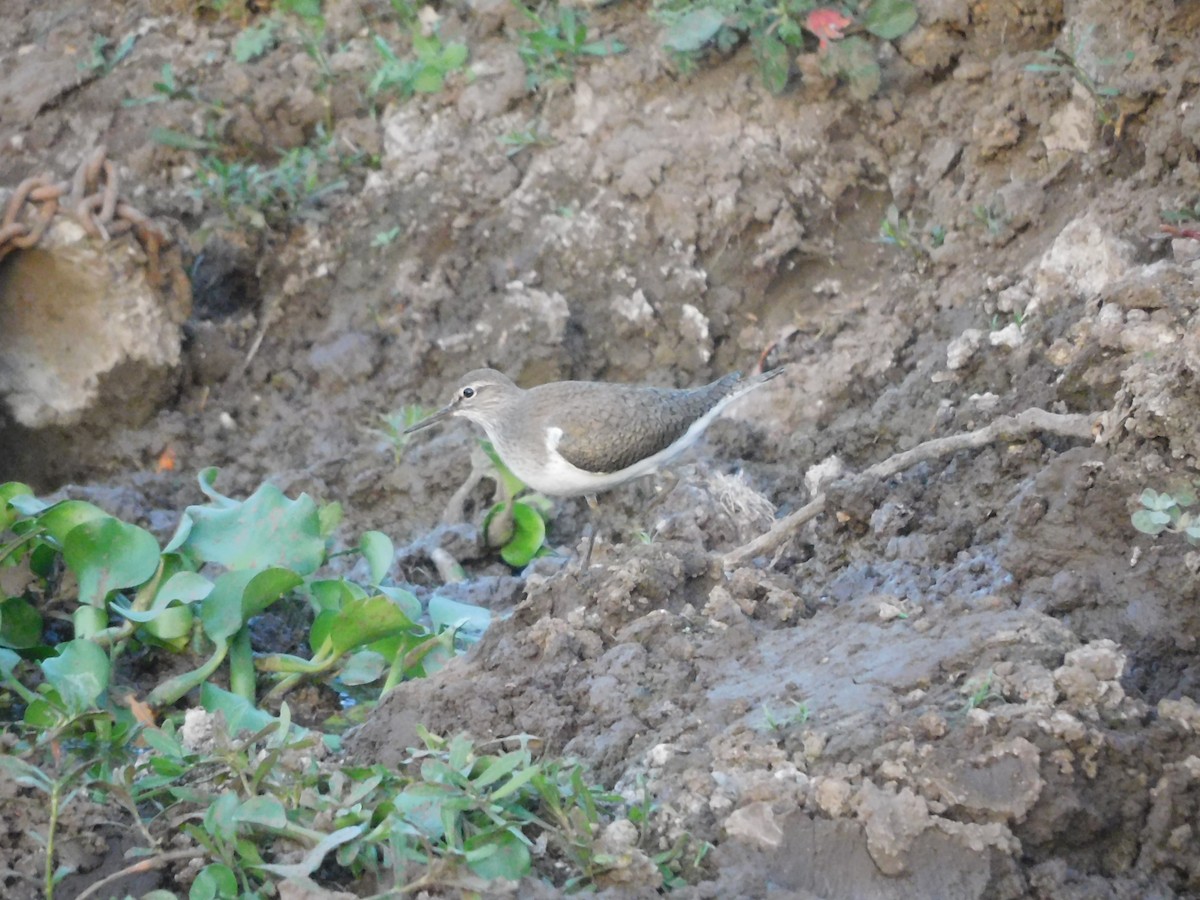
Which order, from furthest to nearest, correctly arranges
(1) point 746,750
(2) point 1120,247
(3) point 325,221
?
(3) point 325,221, (2) point 1120,247, (1) point 746,750

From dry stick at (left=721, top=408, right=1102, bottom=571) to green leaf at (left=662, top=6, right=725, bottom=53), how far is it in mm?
2761

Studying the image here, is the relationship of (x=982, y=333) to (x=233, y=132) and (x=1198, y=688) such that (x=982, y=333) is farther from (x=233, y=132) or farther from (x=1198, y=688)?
(x=233, y=132)

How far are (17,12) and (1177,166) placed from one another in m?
6.32

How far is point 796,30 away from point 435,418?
2460mm

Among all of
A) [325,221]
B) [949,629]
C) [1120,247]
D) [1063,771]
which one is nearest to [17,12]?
[325,221]

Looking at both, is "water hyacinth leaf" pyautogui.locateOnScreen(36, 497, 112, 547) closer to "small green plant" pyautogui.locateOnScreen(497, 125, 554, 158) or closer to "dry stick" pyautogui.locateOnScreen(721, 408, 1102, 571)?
"dry stick" pyautogui.locateOnScreen(721, 408, 1102, 571)

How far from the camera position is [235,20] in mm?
7582

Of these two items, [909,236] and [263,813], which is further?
[909,236]

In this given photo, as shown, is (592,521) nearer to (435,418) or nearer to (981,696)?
(435,418)

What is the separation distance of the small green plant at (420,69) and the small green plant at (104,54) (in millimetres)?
1448

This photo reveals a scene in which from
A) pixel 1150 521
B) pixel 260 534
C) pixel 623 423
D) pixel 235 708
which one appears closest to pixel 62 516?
pixel 260 534

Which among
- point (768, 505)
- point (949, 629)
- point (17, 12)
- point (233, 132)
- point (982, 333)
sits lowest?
point (768, 505)

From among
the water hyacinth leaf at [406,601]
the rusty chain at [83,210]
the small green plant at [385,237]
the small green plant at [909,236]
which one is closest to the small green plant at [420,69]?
the small green plant at [385,237]

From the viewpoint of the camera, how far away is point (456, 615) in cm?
489
